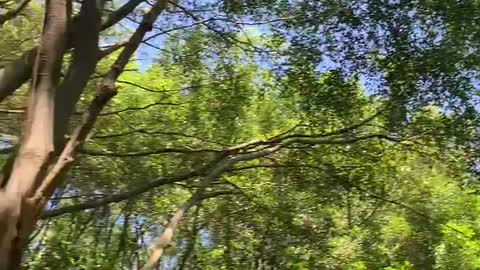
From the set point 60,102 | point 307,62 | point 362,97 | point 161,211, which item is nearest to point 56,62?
point 60,102

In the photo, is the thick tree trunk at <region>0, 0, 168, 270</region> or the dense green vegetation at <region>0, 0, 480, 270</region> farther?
the dense green vegetation at <region>0, 0, 480, 270</region>

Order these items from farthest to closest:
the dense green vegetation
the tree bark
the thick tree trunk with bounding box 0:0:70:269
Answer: the dense green vegetation, the tree bark, the thick tree trunk with bounding box 0:0:70:269

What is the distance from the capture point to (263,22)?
5090 millimetres

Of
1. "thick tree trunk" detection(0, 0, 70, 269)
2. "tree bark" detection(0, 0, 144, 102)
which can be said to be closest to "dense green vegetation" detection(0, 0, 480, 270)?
"tree bark" detection(0, 0, 144, 102)

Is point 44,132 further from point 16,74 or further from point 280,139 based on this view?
point 280,139

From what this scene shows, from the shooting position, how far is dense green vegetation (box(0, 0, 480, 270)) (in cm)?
451

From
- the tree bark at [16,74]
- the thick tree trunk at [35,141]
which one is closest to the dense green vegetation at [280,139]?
the tree bark at [16,74]

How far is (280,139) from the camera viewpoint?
562 cm

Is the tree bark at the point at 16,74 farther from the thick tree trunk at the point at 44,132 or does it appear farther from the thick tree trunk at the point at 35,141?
the thick tree trunk at the point at 35,141

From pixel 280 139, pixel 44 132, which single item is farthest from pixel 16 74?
pixel 280 139

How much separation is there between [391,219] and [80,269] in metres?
3.38

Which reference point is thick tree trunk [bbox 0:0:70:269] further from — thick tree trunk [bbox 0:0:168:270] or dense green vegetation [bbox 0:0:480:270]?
dense green vegetation [bbox 0:0:480:270]

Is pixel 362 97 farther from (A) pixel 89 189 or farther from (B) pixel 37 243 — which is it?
(B) pixel 37 243

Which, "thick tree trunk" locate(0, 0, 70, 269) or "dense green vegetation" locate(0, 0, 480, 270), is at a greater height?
"dense green vegetation" locate(0, 0, 480, 270)
